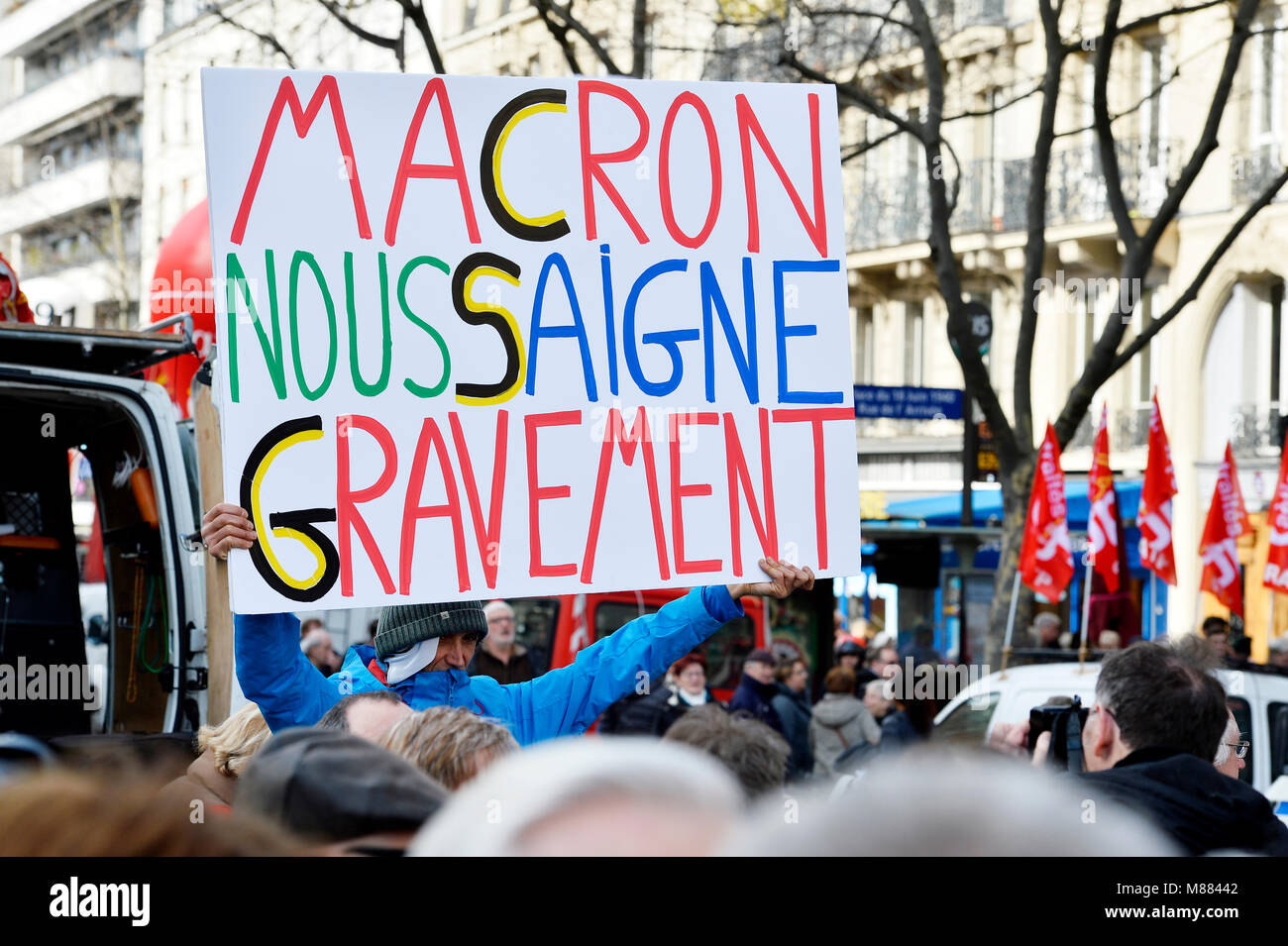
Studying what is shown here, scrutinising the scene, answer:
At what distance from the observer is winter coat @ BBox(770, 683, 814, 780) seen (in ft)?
31.1

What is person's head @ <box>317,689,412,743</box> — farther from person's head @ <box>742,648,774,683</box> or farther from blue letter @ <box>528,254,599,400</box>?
person's head @ <box>742,648,774,683</box>

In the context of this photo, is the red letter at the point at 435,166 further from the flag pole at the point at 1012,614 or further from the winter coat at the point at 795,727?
the flag pole at the point at 1012,614

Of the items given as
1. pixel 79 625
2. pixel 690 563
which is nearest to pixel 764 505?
pixel 690 563

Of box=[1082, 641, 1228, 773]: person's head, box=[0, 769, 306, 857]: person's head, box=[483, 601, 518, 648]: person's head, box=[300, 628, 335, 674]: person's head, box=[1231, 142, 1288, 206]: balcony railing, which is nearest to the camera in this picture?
box=[0, 769, 306, 857]: person's head

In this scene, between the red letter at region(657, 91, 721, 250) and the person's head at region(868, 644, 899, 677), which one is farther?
the person's head at region(868, 644, 899, 677)

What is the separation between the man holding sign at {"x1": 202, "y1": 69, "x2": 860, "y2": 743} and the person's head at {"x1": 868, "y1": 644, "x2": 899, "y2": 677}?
28.0ft

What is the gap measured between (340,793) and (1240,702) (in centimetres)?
624

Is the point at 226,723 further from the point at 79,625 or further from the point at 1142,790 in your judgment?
the point at 79,625

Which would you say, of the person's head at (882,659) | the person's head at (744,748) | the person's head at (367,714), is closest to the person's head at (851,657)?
the person's head at (882,659)

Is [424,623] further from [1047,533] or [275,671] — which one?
A: [1047,533]

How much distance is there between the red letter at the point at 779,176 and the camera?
362cm

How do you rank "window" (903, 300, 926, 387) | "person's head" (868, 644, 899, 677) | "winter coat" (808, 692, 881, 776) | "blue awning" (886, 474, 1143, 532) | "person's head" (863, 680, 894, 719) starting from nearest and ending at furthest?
"winter coat" (808, 692, 881, 776) < "person's head" (863, 680, 894, 719) < "person's head" (868, 644, 899, 677) < "blue awning" (886, 474, 1143, 532) < "window" (903, 300, 926, 387)

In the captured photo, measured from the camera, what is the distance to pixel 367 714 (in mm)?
2943

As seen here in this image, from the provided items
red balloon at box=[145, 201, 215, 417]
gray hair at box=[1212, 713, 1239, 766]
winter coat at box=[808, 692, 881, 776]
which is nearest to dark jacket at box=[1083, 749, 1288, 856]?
gray hair at box=[1212, 713, 1239, 766]
